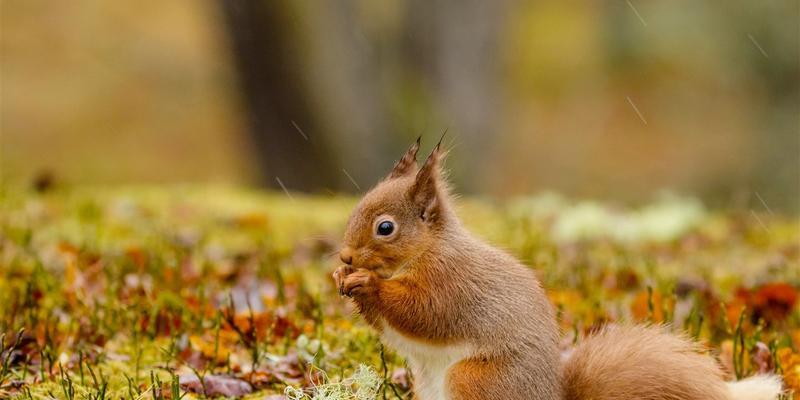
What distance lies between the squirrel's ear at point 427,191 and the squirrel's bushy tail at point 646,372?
0.54 meters

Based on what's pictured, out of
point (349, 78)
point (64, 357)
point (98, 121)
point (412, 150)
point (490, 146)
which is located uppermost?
point (412, 150)

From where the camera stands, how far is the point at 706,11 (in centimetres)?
1612

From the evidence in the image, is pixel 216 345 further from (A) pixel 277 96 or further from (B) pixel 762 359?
(A) pixel 277 96

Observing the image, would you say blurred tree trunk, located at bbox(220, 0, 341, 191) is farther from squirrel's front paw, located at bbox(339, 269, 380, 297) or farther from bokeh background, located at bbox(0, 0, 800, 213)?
squirrel's front paw, located at bbox(339, 269, 380, 297)

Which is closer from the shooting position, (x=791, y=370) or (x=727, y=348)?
(x=791, y=370)

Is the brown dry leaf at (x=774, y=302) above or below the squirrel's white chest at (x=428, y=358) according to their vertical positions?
below

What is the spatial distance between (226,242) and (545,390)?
3.69 meters

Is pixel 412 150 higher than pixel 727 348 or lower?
higher

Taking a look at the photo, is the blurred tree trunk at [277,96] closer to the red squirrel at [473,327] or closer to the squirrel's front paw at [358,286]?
the red squirrel at [473,327]

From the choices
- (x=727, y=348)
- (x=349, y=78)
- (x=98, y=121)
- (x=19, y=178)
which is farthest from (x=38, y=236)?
(x=98, y=121)

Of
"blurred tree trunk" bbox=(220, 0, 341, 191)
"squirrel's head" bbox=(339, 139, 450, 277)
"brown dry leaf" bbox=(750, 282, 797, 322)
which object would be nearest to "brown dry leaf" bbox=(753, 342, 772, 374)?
"brown dry leaf" bbox=(750, 282, 797, 322)

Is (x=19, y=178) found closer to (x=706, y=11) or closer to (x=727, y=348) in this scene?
(x=727, y=348)

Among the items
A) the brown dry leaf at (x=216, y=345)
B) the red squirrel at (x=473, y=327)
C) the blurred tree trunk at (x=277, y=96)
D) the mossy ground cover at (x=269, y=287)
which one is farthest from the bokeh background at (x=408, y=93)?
the red squirrel at (x=473, y=327)

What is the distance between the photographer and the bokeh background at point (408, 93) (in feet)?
33.6
